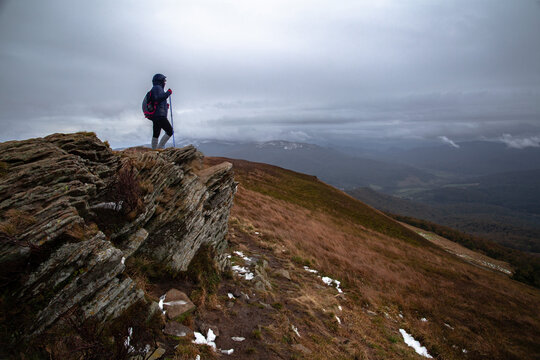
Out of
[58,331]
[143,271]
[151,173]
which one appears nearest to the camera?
[58,331]

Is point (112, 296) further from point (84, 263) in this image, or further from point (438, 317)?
point (438, 317)

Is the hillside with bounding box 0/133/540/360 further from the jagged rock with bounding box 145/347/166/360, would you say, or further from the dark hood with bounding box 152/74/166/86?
the dark hood with bounding box 152/74/166/86

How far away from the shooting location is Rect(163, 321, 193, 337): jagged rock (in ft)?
22.2

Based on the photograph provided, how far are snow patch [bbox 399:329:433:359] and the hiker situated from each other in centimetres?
1653

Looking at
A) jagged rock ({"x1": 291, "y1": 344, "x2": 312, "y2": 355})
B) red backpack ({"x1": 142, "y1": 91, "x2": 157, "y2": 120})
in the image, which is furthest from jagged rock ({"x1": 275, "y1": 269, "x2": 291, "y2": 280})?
red backpack ({"x1": 142, "y1": 91, "x2": 157, "y2": 120})

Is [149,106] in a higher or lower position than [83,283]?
higher

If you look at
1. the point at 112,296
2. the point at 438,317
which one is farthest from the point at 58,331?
the point at 438,317

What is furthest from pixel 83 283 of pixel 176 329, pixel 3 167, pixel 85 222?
pixel 3 167

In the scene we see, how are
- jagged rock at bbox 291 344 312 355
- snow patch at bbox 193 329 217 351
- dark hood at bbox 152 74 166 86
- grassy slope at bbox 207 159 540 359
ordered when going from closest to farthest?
snow patch at bbox 193 329 217 351, jagged rock at bbox 291 344 312 355, dark hood at bbox 152 74 166 86, grassy slope at bbox 207 159 540 359

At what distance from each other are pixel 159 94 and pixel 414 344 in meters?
18.0

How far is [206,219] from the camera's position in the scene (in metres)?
12.1

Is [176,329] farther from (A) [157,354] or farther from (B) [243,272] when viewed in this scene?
(B) [243,272]

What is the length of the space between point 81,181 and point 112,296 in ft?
11.7

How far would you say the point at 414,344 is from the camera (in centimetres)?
1261
